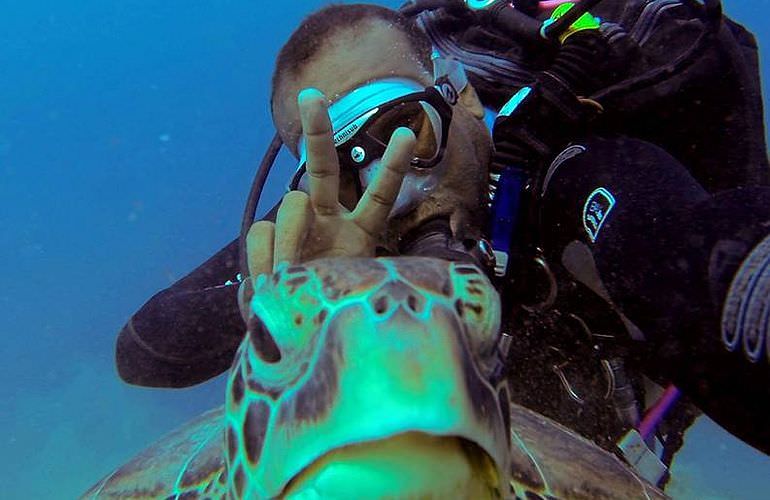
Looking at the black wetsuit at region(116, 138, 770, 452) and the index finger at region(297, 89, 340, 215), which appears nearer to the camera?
the black wetsuit at region(116, 138, 770, 452)

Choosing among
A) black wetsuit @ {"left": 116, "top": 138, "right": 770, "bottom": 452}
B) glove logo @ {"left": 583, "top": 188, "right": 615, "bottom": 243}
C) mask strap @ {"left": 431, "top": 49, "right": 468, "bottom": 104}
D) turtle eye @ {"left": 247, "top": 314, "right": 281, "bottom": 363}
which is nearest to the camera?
turtle eye @ {"left": 247, "top": 314, "right": 281, "bottom": 363}

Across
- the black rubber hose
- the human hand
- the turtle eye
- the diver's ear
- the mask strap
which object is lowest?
the black rubber hose

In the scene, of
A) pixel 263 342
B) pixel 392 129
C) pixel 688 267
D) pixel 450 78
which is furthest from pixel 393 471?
pixel 450 78

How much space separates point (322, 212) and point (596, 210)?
813 millimetres

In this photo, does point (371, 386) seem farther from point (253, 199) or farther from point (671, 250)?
point (253, 199)

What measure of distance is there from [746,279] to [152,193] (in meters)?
77.5

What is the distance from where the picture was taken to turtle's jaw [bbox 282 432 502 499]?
1.10 meters

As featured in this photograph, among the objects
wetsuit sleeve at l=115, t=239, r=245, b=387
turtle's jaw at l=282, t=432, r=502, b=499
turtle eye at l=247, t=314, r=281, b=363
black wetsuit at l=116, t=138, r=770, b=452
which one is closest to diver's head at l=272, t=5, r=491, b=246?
black wetsuit at l=116, t=138, r=770, b=452

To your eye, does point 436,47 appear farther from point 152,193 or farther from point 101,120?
point 101,120

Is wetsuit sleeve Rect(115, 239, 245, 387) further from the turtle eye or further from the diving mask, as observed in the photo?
the turtle eye

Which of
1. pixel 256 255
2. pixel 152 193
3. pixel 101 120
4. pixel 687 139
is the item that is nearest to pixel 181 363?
pixel 256 255

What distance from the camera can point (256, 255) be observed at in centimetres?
184

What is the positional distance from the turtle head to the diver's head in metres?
1.09

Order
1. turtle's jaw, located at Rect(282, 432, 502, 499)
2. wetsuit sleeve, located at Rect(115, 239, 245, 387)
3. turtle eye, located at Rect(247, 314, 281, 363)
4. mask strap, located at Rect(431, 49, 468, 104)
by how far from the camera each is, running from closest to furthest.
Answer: turtle's jaw, located at Rect(282, 432, 502, 499) < turtle eye, located at Rect(247, 314, 281, 363) < mask strap, located at Rect(431, 49, 468, 104) < wetsuit sleeve, located at Rect(115, 239, 245, 387)
